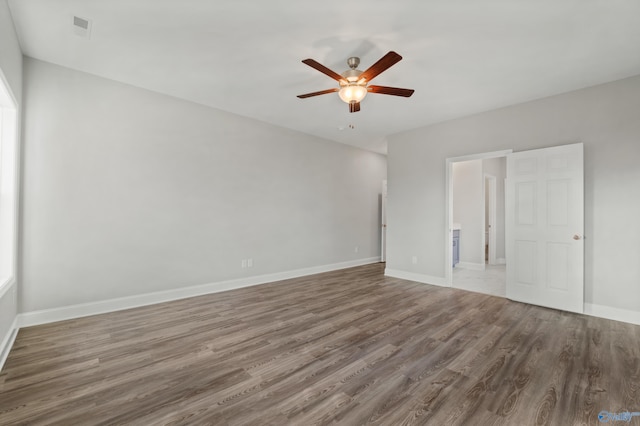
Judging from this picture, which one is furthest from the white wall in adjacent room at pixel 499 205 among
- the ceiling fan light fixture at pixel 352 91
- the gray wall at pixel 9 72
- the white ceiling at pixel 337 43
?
the gray wall at pixel 9 72

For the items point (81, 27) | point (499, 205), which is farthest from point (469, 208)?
point (81, 27)

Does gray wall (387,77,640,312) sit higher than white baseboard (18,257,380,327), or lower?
higher

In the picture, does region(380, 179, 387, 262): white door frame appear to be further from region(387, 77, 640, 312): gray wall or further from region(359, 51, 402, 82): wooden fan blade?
region(359, 51, 402, 82): wooden fan blade

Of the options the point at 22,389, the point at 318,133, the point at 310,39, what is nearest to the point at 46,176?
the point at 22,389

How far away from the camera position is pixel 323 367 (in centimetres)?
226

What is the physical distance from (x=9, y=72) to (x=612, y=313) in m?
6.77

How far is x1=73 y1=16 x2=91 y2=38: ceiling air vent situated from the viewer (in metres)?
2.48

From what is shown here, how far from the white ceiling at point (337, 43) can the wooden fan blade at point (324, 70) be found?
316 mm

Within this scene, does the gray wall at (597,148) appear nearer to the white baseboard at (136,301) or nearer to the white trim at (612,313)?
the white trim at (612,313)

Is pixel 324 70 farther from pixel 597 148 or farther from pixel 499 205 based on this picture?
pixel 499 205

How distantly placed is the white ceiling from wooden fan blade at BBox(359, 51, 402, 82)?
0.31 metres

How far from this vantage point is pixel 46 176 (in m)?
3.16

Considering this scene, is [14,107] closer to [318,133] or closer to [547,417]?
[318,133]

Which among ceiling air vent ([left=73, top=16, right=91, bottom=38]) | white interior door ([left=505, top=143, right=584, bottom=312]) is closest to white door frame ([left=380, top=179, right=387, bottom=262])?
white interior door ([left=505, top=143, right=584, bottom=312])
